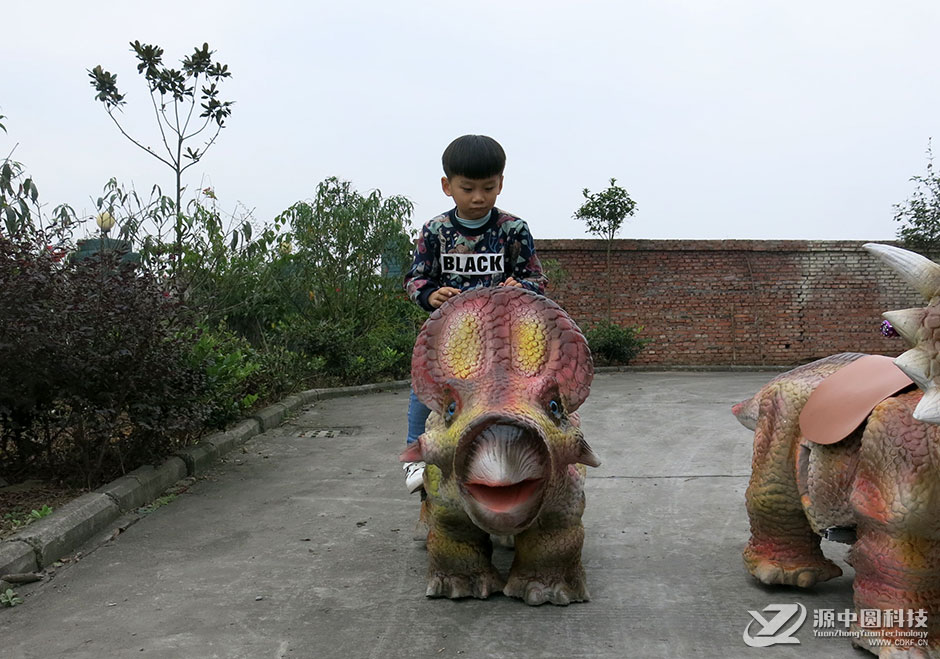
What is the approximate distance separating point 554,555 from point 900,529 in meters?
1.11

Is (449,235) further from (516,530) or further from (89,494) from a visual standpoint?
(89,494)

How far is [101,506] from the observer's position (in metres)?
3.89

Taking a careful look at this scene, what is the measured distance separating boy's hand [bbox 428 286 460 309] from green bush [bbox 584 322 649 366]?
11263 millimetres

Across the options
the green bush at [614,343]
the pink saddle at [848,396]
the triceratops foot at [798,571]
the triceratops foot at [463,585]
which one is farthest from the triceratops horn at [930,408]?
the green bush at [614,343]

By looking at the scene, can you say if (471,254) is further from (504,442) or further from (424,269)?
(504,442)

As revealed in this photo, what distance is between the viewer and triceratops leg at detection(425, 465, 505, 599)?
2.74 meters

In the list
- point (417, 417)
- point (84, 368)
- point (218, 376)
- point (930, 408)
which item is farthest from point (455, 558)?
point (218, 376)

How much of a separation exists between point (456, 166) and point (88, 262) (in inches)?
100

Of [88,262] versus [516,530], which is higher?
[88,262]

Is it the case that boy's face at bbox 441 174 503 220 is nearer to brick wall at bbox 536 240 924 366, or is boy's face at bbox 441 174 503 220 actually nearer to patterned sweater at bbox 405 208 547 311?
patterned sweater at bbox 405 208 547 311

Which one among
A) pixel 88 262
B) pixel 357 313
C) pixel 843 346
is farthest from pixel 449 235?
pixel 843 346

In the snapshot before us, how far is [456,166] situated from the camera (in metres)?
3.01

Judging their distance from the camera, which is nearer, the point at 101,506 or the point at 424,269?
the point at 424,269

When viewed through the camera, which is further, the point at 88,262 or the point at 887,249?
the point at 88,262
